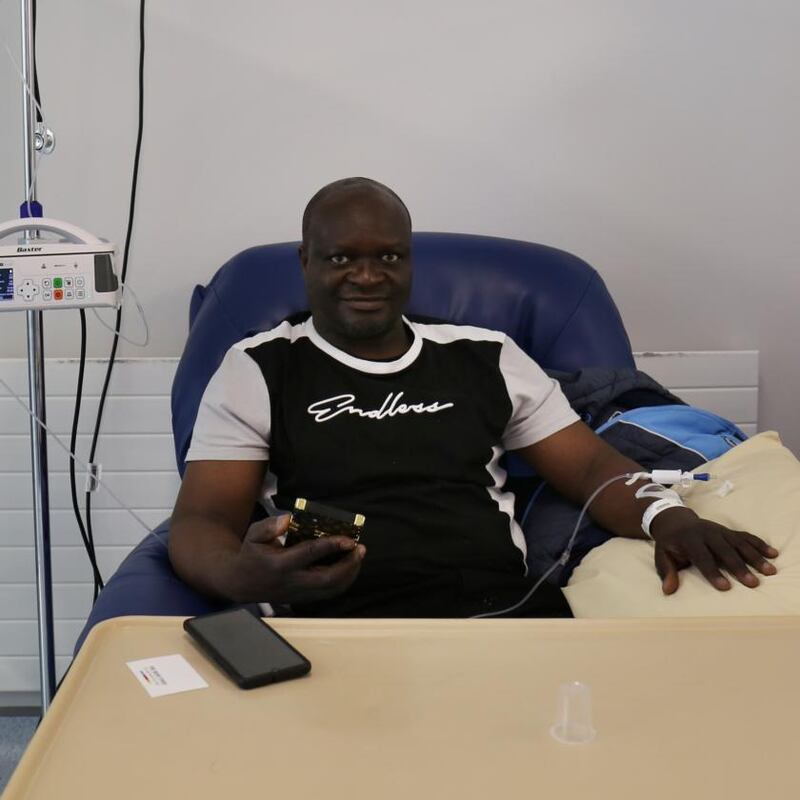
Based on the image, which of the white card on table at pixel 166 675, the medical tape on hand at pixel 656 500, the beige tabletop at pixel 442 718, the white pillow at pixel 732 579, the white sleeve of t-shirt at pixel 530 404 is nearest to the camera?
the beige tabletop at pixel 442 718

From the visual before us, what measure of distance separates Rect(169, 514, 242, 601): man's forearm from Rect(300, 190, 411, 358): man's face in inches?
15.3

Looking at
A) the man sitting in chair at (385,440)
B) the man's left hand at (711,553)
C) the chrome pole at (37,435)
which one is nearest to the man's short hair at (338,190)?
the man sitting in chair at (385,440)

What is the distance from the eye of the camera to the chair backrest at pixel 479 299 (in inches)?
71.8

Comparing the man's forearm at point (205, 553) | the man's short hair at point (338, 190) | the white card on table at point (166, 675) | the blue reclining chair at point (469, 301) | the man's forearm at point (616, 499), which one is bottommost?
the man's forearm at point (205, 553)

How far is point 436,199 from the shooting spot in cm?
222

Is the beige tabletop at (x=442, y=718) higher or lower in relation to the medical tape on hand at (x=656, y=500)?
higher

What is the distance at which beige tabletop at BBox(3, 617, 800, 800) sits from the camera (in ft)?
2.34

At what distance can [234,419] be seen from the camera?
1577mm

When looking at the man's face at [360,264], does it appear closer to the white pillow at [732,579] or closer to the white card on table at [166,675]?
the white pillow at [732,579]

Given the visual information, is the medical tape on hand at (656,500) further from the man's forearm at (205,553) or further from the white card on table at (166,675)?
the white card on table at (166,675)

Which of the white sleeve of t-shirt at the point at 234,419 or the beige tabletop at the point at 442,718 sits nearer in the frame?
the beige tabletop at the point at 442,718

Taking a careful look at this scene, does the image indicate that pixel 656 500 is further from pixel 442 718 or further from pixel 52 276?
pixel 52 276

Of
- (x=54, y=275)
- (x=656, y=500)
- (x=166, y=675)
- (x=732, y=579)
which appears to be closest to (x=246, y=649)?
(x=166, y=675)

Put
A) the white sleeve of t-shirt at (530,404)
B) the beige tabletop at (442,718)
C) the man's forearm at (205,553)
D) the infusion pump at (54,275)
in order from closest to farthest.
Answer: the beige tabletop at (442,718)
the man's forearm at (205,553)
the infusion pump at (54,275)
the white sleeve of t-shirt at (530,404)
